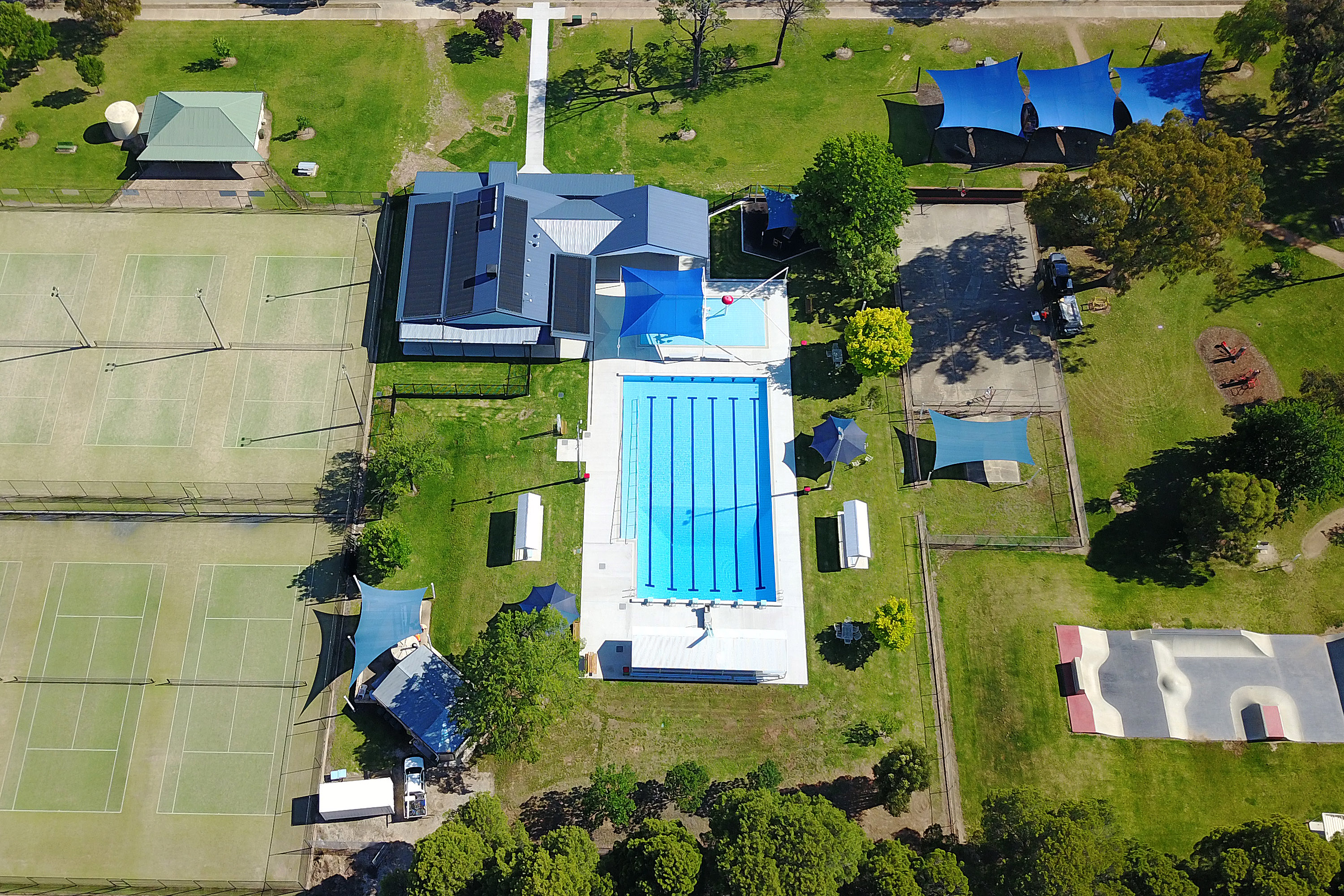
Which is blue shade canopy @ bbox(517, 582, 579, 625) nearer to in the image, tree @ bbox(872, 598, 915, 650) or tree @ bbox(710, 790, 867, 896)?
tree @ bbox(710, 790, 867, 896)

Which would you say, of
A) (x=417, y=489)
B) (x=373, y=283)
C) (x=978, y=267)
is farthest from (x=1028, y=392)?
(x=373, y=283)

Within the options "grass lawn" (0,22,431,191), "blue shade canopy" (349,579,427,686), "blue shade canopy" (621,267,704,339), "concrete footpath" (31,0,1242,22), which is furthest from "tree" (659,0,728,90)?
"blue shade canopy" (349,579,427,686)

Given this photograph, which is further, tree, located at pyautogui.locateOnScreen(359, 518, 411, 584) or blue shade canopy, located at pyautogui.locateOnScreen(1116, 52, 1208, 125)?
blue shade canopy, located at pyautogui.locateOnScreen(1116, 52, 1208, 125)

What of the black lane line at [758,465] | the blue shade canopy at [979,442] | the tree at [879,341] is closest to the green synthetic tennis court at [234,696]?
the black lane line at [758,465]

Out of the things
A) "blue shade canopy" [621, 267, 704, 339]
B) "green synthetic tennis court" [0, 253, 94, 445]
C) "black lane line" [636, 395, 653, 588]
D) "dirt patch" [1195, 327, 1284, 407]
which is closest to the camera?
"black lane line" [636, 395, 653, 588]

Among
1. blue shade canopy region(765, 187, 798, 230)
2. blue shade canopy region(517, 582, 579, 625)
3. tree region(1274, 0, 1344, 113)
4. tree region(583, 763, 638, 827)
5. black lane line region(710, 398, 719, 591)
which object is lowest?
tree region(583, 763, 638, 827)

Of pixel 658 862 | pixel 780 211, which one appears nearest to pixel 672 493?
pixel 780 211

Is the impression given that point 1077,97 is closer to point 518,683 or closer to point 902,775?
point 902,775
